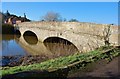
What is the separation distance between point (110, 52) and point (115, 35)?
16.9 feet

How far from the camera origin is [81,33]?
2125 cm

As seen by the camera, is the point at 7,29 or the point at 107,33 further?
the point at 7,29

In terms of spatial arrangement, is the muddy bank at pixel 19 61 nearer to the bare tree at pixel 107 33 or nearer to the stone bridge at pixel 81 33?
the bare tree at pixel 107 33

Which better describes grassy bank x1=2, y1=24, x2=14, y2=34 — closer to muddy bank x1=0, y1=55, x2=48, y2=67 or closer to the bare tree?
muddy bank x1=0, y1=55, x2=48, y2=67

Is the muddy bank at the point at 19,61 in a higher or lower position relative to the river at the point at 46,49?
lower

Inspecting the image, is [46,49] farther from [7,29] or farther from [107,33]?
[7,29]

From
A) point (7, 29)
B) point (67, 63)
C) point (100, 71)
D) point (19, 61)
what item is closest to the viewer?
point (100, 71)

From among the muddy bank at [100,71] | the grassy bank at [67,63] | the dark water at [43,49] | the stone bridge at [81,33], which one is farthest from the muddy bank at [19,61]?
the muddy bank at [100,71]

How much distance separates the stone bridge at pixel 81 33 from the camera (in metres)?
17.4

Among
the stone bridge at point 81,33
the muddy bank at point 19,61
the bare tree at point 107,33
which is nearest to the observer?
the muddy bank at point 19,61

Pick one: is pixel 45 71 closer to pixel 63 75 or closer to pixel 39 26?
pixel 63 75

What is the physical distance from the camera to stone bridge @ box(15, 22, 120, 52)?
57.2 feet

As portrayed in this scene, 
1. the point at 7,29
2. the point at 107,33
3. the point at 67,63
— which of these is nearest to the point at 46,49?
the point at 107,33

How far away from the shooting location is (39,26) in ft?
106
